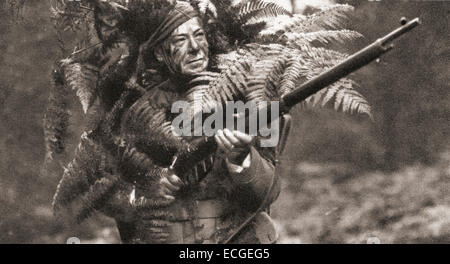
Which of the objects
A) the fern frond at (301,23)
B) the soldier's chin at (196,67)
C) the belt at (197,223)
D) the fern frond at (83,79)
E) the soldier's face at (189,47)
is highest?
the fern frond at (301,23)

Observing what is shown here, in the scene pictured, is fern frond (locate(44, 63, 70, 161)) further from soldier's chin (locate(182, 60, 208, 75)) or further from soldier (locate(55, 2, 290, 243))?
soldier's chin (locate(182, 60, 208, 75))

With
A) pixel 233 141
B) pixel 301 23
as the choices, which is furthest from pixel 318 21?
pixel 233 141

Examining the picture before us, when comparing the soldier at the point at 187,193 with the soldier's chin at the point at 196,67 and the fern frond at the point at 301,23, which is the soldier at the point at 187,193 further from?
the fern frond at the point at 301,23

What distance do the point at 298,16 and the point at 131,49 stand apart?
453 mm

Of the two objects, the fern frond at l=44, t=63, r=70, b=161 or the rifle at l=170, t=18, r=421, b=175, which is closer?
the rifle at l=170, t=18, r=421, b=175

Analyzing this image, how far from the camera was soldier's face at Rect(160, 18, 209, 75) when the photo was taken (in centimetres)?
245

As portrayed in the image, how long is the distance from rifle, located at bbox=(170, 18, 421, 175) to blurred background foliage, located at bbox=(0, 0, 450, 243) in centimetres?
131

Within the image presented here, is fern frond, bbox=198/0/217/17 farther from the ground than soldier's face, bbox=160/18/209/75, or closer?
farther from the ground

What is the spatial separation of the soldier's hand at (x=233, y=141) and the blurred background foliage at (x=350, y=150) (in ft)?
4.68

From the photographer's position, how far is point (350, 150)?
395cm

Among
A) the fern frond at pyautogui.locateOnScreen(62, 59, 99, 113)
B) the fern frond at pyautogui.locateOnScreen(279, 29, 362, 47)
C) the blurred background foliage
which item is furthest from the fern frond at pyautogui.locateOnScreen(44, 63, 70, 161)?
the blurred background foliage

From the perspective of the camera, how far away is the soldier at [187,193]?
8.01ft

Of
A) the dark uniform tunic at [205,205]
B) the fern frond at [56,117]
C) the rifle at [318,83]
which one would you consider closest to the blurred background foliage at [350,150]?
the fern frond at [56,117]
